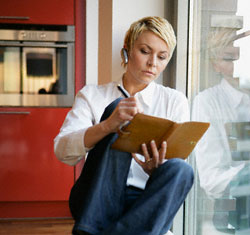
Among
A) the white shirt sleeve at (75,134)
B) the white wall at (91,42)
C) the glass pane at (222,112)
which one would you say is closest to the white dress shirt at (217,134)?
the glass pane at (222,112)

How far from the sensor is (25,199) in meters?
2.84

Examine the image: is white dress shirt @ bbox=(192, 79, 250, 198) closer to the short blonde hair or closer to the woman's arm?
the short blonde hair

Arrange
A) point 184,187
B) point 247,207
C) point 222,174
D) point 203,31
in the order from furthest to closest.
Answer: point 203,31, point 222,174, point 247,207, point 184,187

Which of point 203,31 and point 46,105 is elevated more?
point 203,31

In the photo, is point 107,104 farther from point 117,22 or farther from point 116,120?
point 117,22

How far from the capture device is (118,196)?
A: 1139 millimetres

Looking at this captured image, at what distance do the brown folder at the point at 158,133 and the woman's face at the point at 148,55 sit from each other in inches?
13.4

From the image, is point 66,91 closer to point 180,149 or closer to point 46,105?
point 46,105

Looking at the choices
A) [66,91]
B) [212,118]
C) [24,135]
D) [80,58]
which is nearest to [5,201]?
[24,135]

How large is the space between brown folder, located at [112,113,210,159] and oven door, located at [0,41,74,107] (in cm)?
184

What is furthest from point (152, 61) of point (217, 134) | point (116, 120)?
point (217, 134)

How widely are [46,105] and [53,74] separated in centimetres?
26

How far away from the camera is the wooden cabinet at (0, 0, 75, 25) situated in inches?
110

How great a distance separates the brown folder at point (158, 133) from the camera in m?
1.03
